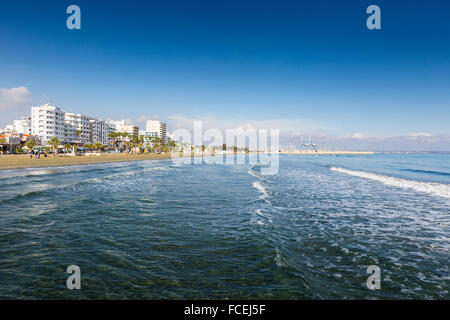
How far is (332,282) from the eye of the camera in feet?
20.7

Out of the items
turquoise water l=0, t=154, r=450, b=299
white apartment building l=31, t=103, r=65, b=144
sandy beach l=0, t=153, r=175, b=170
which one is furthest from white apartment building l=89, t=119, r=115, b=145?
turquoise water l=0, t=154, r=450, b=299

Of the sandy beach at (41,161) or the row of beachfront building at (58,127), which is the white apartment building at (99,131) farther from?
the sandy beach at (41,161)

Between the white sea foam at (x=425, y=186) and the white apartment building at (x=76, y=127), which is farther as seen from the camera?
the white apartment building at (x=76, y=127)

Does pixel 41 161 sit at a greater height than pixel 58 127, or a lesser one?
lesser

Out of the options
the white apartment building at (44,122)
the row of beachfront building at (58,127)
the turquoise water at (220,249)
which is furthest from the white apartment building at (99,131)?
the turquoise water at (220,249)

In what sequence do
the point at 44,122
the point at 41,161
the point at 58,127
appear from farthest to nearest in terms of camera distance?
the point at 58,127 → the point at 44,122 → the point at 41,161

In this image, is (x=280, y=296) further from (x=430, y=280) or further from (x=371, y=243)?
(x=371, y=243)

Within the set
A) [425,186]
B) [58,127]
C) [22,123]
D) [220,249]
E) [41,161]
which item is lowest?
[425,186]

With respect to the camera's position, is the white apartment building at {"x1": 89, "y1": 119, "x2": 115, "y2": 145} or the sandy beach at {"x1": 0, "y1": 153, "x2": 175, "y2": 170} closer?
the sandy beach at {"x1": 0, "y1": 153, "x2": 175, "y2": 170}

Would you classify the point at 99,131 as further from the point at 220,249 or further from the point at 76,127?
the point at 220,249

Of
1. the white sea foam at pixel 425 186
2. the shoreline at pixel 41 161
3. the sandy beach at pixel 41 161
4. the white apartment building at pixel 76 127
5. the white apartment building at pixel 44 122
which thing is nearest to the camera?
the white sea foam at pixel 425 186

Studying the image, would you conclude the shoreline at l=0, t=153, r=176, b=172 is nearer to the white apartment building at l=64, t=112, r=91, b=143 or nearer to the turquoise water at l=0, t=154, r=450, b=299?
the turquoise water at l=0, t=154, r=450, b=299

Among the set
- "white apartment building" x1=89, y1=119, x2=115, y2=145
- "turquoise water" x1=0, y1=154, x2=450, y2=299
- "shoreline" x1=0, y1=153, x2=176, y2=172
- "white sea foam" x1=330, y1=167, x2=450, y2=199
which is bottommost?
"white sea foam" x1=330, y1=167, x2=450, y2=199

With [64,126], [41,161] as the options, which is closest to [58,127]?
[64,126]
